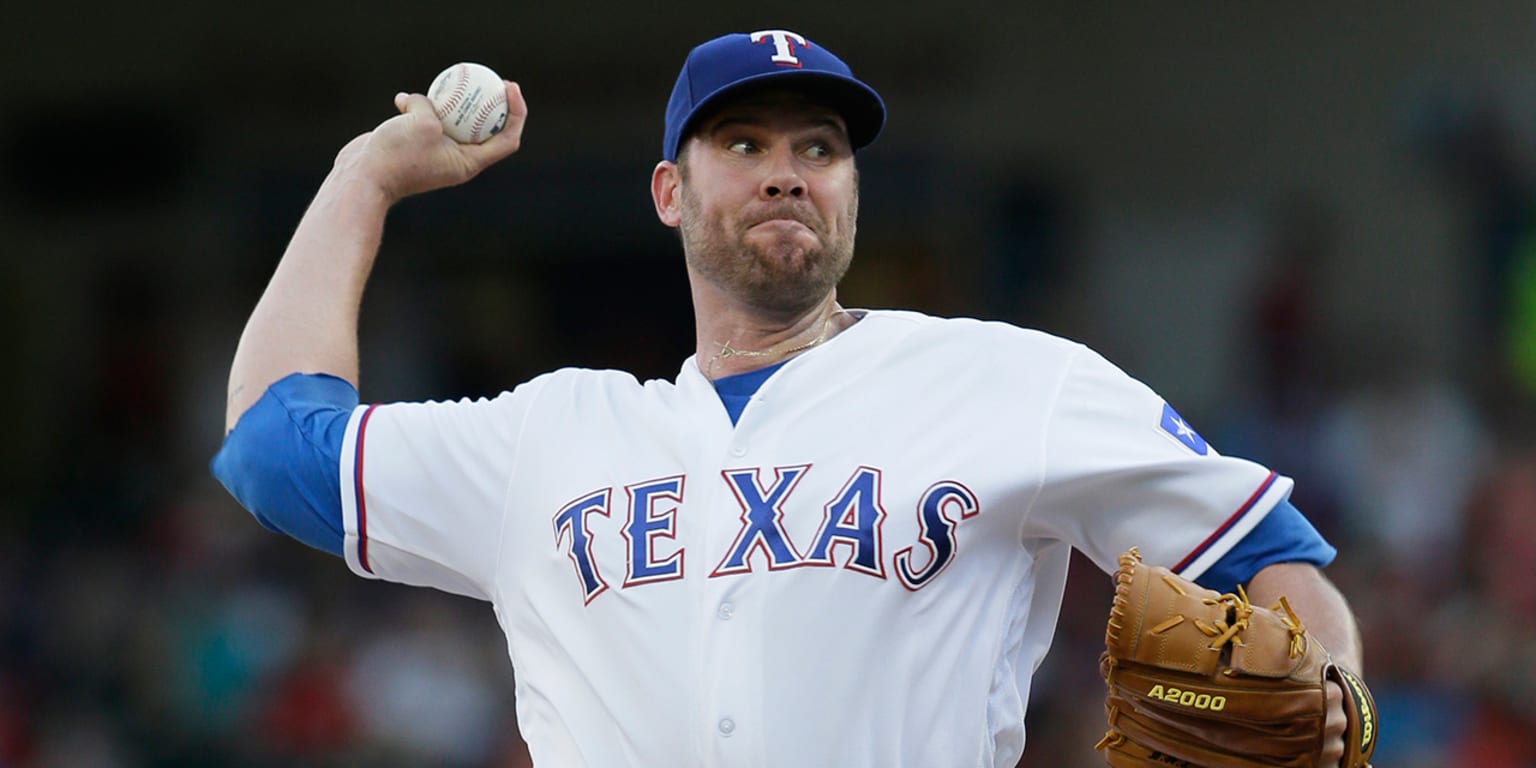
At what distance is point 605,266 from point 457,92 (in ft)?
23.4

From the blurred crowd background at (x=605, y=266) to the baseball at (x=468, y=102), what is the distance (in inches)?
181

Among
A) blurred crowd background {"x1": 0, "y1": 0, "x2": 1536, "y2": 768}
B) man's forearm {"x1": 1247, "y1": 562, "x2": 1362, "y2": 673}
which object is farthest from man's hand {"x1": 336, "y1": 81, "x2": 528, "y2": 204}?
blurred crowd background {"x1": 0, "y1": 0, "x2": 1536, "y2": 768}

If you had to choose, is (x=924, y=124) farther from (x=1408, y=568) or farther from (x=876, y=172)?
(x=1408, y=568)

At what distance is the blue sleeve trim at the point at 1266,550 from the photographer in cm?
249

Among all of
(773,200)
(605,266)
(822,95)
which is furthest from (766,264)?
(605,266)

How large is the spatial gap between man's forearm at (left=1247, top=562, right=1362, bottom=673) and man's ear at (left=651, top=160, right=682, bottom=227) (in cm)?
111

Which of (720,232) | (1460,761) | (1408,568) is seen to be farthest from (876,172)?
(720,232)

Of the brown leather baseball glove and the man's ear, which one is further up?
the man's ear

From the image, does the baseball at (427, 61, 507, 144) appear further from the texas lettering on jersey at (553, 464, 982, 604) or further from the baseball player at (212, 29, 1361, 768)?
the texas lettering on jersey at (553, 464, 982, 604)

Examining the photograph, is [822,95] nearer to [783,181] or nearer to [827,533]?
Result: [783,181]

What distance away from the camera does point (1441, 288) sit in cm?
923

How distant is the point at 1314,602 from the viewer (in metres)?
2.44

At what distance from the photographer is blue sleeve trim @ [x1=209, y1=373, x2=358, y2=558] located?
2854 mm

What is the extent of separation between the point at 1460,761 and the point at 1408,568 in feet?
3.77
